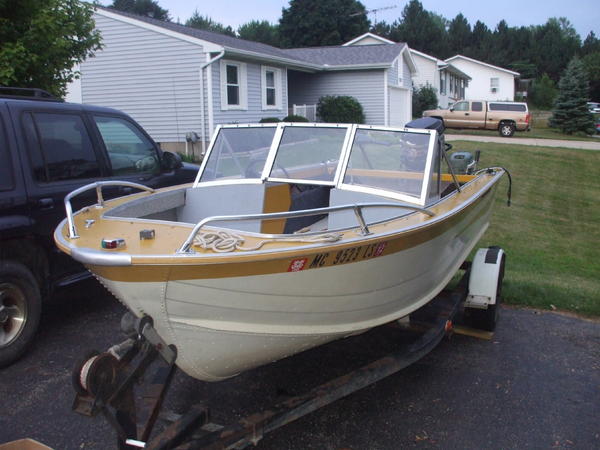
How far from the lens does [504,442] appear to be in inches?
139

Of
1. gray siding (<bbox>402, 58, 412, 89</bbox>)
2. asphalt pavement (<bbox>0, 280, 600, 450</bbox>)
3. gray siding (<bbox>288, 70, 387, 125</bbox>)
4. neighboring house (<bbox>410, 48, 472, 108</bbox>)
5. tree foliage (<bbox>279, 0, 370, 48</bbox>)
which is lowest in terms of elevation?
asphalt pavement (<bbox>0, 280, 600, 450</bbox>)

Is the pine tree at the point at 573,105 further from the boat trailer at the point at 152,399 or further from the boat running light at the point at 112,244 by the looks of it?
the boat running light at the point at 112,244

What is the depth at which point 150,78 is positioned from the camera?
18.6 metres

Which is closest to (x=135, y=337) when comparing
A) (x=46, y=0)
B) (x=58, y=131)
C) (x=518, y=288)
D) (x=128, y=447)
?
(x=128, y=447)

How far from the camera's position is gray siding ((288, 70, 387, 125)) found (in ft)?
81.9

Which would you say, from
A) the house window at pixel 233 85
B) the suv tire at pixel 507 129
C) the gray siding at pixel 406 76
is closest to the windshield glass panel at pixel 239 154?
the house window at pixel 233 85

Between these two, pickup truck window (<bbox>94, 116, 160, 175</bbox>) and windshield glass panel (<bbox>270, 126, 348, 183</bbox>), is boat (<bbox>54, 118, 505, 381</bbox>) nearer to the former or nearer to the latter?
windshield glass panel (<bbox>270, 126, 348, 183</bbox>)

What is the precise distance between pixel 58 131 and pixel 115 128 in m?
0.78

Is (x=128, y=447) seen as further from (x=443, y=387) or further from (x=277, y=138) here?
(x=277, y=138)

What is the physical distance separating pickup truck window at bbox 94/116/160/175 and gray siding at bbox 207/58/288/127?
36.8ft

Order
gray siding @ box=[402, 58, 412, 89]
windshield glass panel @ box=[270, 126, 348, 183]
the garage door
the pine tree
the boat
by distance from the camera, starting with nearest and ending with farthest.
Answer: the boat
windshield glass panel @ box=[270, 126, 348, 183]
the garage door
gray siding @ box=[402, 58, 412, 89]
the pine tree

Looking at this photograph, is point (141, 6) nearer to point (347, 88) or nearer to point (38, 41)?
point (347, 88)

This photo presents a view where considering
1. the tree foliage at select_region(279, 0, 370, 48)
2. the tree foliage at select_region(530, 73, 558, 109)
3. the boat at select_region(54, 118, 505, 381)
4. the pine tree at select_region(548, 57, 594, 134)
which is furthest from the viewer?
the tree foliage at select_region(530, 73, 558, 109)

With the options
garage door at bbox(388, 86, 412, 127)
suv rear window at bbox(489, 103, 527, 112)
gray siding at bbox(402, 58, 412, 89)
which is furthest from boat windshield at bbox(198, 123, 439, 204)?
suv rear window at bbox(489, 103, 527, 112)
